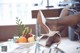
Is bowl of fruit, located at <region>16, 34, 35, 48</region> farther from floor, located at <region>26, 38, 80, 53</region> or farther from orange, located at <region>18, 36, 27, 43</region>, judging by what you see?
floor, located at <region>26, 38, 80, 53</region>

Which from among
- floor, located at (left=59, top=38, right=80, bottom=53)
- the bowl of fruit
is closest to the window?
floor, located at (left=59, top=38, right=80, bottom=53)

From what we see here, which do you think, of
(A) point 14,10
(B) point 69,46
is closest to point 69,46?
(B) point 69,46

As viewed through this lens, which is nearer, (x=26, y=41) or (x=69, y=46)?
(x=26, y=41)

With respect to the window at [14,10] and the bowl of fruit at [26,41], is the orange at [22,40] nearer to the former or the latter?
the bowl of fruit at [26,41]

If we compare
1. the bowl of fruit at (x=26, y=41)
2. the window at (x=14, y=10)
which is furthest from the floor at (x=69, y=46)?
the window at (x=14, y=10)

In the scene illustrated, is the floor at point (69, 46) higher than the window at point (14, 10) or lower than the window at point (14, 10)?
lower

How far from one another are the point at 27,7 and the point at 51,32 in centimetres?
279

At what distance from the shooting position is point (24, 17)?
17.7 feet

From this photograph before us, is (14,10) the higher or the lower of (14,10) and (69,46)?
the higher

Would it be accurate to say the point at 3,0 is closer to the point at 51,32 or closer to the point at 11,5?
the point at 11,5

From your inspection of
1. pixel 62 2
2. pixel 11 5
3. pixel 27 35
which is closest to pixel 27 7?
pixel 11 5

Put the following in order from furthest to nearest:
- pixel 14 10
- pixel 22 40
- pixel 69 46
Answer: pixel 14 10 → pixel 69 46 → pixel 22 40

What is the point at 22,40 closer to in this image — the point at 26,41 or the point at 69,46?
the point at 26,41

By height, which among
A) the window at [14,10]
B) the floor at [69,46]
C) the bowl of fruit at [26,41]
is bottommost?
the floor at [69,46]
